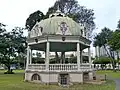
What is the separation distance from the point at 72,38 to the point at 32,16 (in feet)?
76.4

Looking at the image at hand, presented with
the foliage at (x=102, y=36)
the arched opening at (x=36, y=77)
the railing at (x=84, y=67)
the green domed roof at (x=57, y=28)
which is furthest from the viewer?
the foliage at (x=102, y=36)

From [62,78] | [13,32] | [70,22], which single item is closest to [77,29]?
[70,22]

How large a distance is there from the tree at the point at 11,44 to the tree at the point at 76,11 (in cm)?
1006

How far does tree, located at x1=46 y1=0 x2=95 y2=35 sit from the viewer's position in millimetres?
40781

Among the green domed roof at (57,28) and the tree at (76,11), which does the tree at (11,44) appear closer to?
the tree at (76,11)

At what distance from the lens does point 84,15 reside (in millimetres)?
42688

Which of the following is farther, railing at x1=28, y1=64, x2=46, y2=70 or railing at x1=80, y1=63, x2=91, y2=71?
railing at x1=80, y1=63, x2=91, y2=71

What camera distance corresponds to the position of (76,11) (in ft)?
138

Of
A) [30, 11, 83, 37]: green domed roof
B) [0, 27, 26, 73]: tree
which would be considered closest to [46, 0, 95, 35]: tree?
[0, 27, 26, 73]: tree

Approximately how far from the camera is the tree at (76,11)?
40781mm

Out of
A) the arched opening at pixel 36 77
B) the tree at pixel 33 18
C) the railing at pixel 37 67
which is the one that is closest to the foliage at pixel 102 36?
the tree at pixel 33 18

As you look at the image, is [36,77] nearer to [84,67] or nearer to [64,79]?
[64,79]

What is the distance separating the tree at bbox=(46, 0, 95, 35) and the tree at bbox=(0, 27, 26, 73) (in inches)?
396

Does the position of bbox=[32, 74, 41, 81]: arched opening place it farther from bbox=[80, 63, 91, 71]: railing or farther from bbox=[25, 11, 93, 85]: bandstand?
bbox=[80, 63, 91, 71]: railing
